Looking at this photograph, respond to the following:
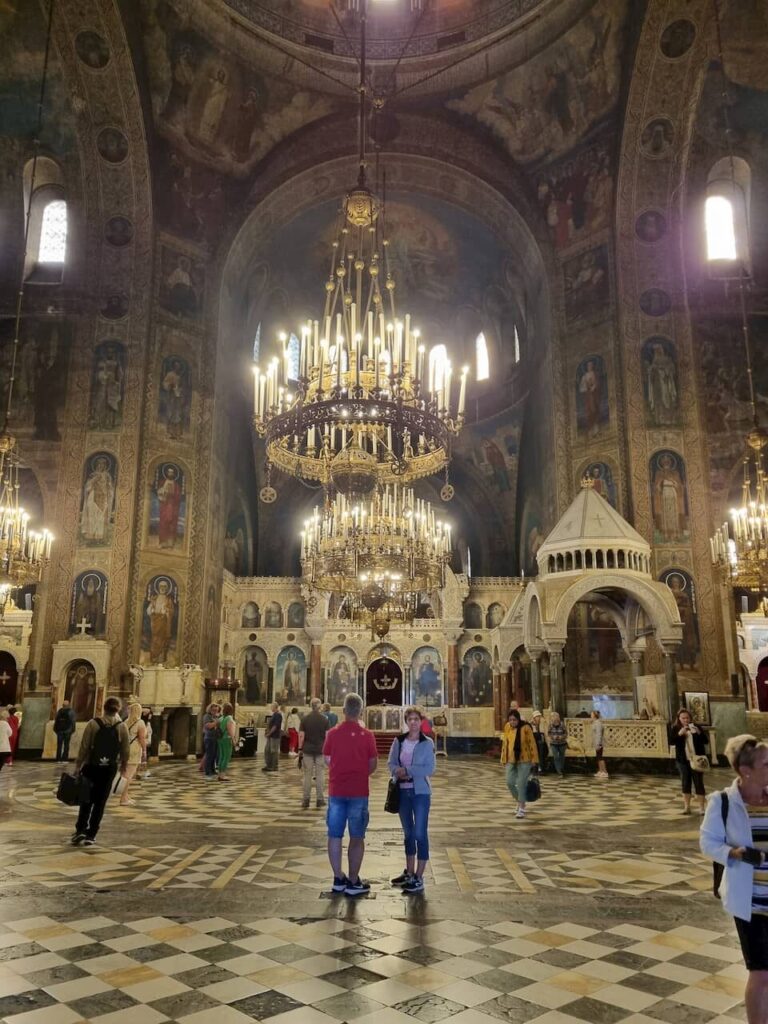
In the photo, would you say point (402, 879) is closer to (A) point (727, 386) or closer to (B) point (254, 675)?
(A) point (727, 386)

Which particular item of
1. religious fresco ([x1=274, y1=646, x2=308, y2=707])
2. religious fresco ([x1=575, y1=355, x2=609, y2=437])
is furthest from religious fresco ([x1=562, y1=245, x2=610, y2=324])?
religious fresco ([x1=274, y1=646, x2=308, y2=707])

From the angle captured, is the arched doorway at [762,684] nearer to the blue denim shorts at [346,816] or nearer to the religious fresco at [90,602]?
the religious fresco at [90,602]

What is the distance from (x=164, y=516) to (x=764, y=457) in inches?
569

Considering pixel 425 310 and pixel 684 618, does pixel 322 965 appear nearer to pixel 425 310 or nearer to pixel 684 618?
pixel 684 618

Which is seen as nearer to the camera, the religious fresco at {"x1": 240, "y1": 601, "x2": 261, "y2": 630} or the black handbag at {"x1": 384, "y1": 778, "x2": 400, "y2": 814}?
the black handbag at {"x1": 384, "y1": 778, "x2": 400, "y2": 814}

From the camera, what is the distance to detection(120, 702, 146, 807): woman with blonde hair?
10.1 metres

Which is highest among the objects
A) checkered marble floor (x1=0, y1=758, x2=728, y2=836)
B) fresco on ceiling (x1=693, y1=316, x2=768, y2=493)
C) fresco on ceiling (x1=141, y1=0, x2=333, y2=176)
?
fresco on ceiling (x1=141, y1=0, x2=333, y2=176)

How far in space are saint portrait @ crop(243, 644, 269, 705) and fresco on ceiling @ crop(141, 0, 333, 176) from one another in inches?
581

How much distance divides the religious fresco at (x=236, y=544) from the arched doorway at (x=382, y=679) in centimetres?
583

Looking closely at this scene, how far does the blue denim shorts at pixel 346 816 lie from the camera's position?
5.40 m

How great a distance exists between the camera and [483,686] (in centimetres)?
2494

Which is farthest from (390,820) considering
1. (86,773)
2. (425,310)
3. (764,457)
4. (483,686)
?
(425,310)

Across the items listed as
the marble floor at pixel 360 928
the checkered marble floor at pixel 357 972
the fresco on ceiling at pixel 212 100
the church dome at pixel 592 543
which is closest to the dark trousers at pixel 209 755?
the marble floor at pixel 360 928

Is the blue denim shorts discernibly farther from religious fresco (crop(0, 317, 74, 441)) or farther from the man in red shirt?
religious fresco (crop(0, 317, 74, 441))
